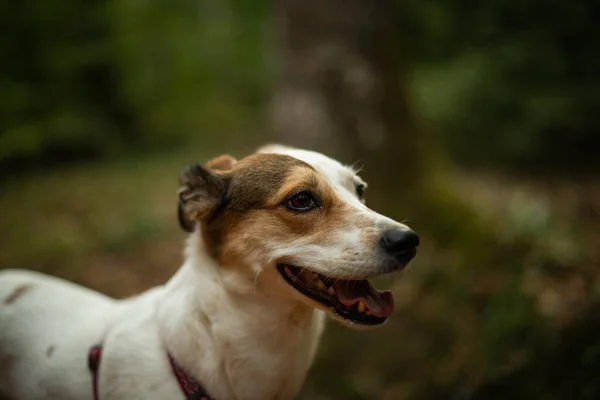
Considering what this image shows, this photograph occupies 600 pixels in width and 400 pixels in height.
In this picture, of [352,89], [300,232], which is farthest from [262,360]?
[352,89]

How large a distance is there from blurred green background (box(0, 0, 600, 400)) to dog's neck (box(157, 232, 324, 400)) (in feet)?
4.45

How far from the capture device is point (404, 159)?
205 inches

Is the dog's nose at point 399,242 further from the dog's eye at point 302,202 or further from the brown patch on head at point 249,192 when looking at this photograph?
the brown patch on head at point 249,192

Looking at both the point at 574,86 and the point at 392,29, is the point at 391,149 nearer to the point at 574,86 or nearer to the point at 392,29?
the point at 392,29

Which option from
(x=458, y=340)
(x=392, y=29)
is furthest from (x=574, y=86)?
(x=458, y=340)

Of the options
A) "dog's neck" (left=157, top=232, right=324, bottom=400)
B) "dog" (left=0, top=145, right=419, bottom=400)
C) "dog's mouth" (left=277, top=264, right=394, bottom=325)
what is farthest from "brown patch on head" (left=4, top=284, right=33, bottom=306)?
"dog's mouth" (left=277, top=264, right=394, bottom=325)

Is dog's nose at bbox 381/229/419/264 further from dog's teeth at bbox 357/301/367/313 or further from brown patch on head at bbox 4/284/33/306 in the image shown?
brown patch on head at bbox 4/284/33/306

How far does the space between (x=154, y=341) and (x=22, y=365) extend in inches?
39.4

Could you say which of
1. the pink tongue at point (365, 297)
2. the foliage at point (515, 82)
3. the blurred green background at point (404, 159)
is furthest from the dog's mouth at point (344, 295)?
the foliage at point (515, 82)

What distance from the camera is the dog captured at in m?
2.61

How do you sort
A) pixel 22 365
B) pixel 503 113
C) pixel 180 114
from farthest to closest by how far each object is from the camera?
1. pixel 180 114
2. pixel 503 113
3. pixel 22 365

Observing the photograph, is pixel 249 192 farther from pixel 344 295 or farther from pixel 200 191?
pixel 344 295

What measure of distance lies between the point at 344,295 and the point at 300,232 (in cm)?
42

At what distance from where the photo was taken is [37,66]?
880 cm
